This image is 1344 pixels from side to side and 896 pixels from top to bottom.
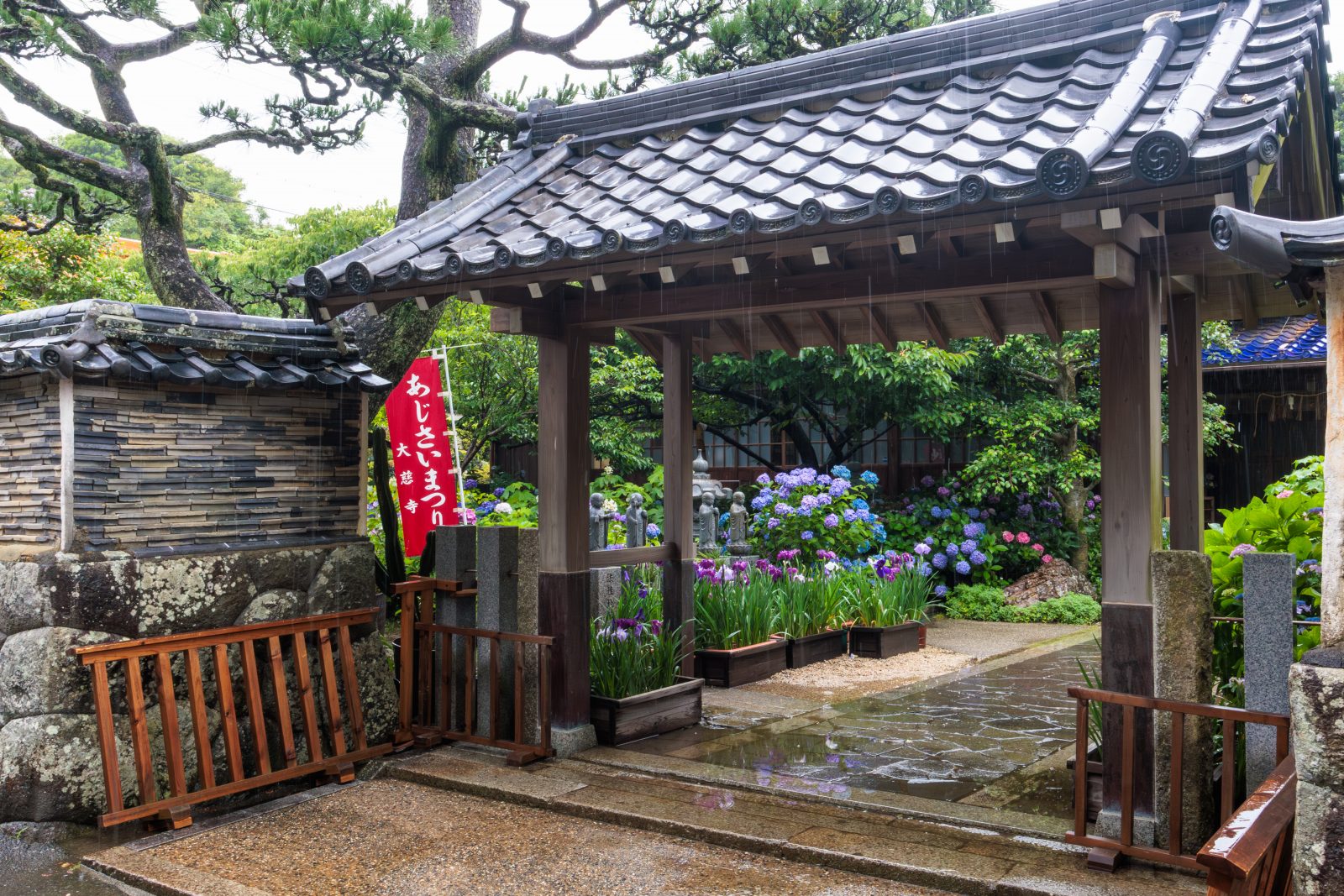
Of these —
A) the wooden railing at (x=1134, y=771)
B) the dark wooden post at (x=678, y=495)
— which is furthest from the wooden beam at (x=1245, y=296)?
the dark wooden post at (x=678, y=495)

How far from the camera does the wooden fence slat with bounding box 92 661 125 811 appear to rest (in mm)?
5000

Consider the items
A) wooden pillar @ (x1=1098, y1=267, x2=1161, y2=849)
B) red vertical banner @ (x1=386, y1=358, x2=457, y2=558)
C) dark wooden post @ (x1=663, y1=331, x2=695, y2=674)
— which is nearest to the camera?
wooden pillar @ (x1=1098, y1=267, x2=1161, y2=849)

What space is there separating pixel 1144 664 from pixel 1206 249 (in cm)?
186

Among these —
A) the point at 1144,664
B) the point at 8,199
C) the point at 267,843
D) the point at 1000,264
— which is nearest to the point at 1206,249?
the point at 1000,264

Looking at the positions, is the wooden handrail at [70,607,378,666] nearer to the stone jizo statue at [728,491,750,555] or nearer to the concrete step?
the concrete step

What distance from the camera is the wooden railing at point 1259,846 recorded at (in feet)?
8.02

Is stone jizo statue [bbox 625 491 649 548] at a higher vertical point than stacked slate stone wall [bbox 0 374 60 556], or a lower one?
lower

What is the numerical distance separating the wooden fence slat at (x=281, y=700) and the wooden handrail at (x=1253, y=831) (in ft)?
15.3

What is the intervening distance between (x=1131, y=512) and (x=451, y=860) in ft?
11.4

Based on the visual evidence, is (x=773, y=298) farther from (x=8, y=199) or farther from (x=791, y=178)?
(x=8, y=199)

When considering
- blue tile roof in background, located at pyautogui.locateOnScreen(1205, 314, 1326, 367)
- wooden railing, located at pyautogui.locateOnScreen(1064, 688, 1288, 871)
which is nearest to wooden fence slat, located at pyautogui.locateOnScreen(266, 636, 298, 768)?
wooden railing, located at pyautogui.locateOnScreen(1064, 688, 1288, 871)

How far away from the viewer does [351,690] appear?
610 cm

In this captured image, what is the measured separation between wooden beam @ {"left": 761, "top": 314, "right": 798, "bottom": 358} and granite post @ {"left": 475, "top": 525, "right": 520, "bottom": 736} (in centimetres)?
231

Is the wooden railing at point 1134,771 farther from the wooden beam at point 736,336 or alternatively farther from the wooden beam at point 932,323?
the wooden beam at point 736,336
